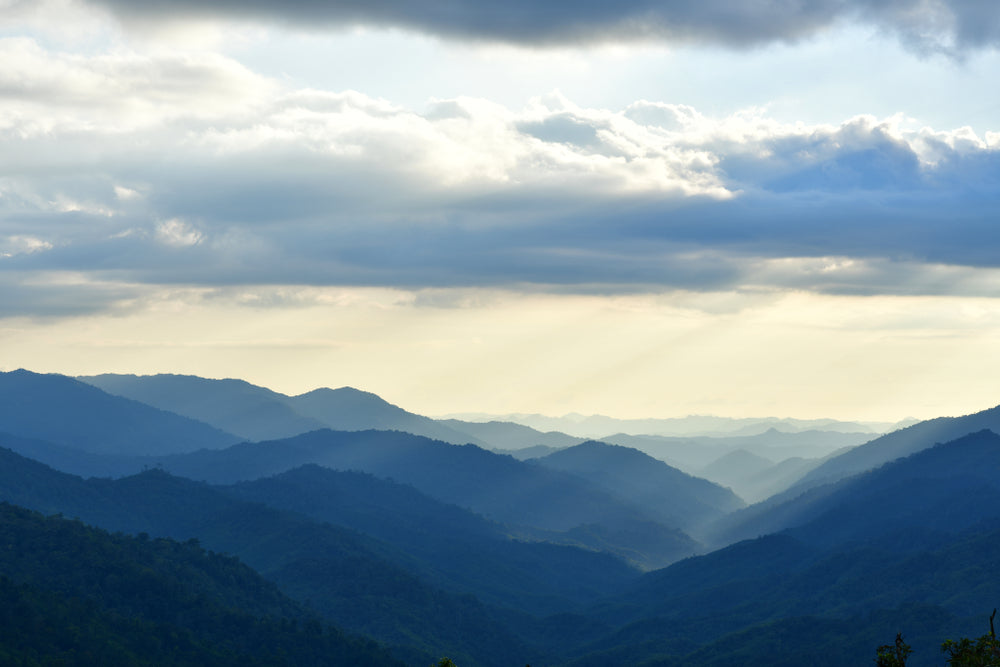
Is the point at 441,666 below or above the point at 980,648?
below

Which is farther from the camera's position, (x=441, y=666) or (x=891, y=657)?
(x=441, y=666)

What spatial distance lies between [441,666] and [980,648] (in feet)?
152

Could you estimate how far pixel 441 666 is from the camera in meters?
91.9

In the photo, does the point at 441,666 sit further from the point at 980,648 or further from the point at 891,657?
the point at 980,648

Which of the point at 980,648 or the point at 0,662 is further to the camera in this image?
the point at 0,662

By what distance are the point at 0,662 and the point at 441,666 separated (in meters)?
146

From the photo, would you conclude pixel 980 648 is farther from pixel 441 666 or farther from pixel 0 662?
pixel 0 662

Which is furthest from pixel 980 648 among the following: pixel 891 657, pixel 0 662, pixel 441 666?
pixel 0 662

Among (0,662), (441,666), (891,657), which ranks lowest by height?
(0,662)

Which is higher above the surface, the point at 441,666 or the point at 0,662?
the point at 441,666

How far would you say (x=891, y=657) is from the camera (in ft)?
243

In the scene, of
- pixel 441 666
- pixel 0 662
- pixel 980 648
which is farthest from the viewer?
pixel 0 662

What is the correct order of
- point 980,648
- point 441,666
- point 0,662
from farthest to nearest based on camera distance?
point 0,662, point 441,666, point 980,648

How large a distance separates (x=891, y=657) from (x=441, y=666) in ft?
131
